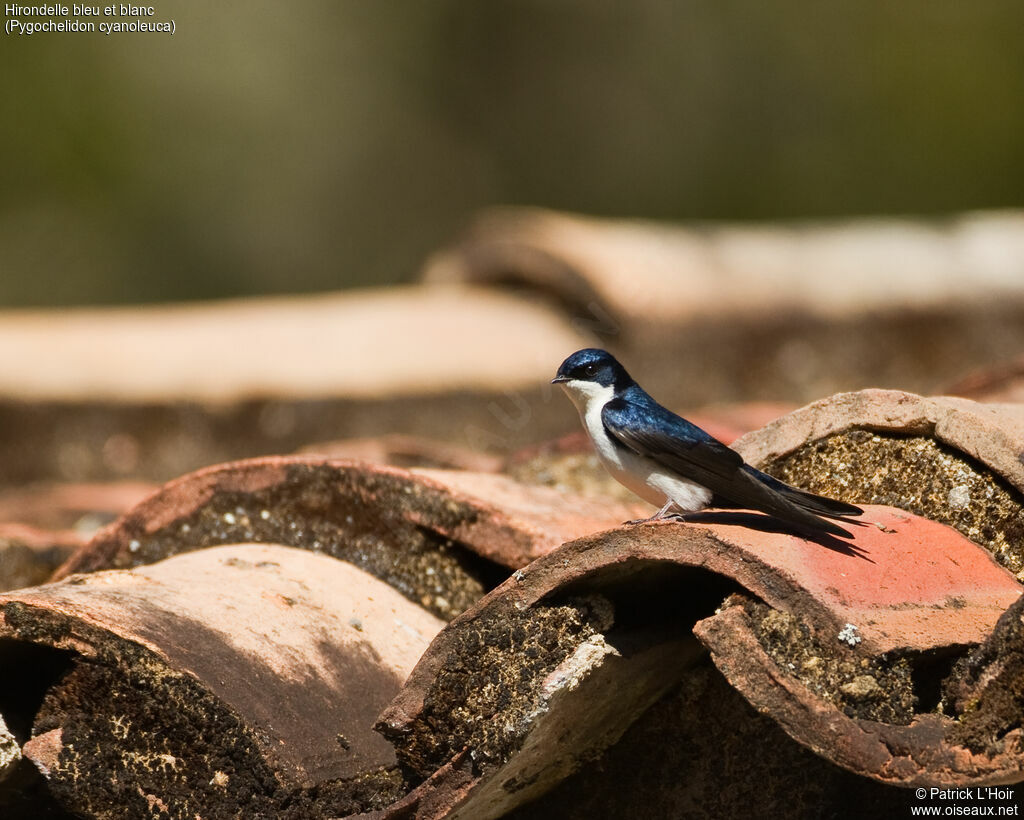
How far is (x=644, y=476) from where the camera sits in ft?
10.1

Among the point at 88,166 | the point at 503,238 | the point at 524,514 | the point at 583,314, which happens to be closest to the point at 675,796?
the point at 524,514

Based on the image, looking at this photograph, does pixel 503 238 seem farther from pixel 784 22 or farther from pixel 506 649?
pixel 784 22

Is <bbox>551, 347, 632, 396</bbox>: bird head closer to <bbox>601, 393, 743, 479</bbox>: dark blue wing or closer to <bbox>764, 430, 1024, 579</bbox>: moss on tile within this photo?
<bbox>601, 393, 743, 479</bbox>: dark blue wing

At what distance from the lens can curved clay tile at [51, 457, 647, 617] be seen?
3354mm

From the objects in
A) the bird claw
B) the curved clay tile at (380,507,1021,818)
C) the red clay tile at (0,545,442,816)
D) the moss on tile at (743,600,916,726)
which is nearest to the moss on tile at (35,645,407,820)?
the red clay tile at (0,545,442,816)

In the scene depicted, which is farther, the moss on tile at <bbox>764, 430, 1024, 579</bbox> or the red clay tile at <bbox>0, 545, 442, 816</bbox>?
the moss on tile at <bbox>764, 430, 1024, 579</bbox>

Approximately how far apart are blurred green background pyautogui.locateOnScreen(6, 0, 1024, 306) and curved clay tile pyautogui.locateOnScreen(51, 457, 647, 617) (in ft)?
57.0

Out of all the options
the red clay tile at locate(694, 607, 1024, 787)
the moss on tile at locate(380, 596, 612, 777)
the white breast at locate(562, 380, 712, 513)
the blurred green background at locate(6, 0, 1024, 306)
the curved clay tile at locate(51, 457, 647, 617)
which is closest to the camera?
the red clay tile at locate(694, 607, 1024, 787)

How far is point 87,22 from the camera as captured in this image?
66.2 feet

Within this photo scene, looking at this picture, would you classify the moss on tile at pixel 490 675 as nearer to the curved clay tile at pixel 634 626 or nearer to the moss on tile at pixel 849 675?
the curved clay tile at pixel 634 626

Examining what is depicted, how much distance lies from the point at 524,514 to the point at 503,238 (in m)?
4.55

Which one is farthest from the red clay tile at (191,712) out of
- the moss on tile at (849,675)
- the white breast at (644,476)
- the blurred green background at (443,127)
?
the blurred green background at (443,127)

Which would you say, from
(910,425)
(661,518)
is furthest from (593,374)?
(910,425)

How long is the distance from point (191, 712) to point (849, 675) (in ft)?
3.67
